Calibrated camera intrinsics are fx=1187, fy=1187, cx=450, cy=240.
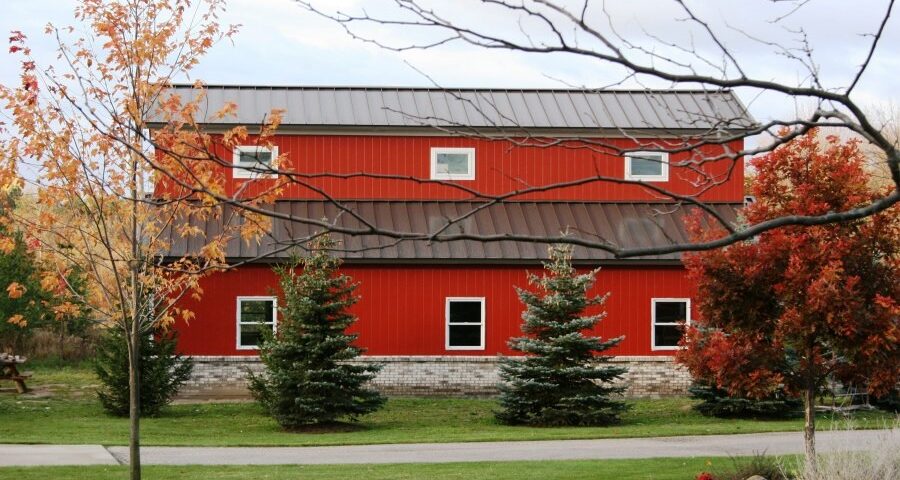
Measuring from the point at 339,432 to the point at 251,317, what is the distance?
605 cm

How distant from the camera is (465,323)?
26.6m

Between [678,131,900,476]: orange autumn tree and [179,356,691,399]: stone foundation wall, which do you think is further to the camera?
[179,356,691,399]: stone foundation wall

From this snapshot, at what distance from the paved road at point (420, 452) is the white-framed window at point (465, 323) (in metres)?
7.49

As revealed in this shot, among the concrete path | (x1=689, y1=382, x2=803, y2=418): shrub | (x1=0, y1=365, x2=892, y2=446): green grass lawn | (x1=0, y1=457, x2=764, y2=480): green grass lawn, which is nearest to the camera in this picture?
(x1=0, y1=457, x2=764, y2=480): green grass lawn

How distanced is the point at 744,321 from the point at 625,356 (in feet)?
40.1

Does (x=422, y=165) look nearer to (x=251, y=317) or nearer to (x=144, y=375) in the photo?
(x=251, y=317)

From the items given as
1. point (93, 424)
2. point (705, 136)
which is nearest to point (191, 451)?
point (93, 424)

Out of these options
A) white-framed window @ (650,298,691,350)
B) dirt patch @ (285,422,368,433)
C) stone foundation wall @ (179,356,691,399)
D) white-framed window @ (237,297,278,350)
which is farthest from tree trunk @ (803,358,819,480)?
white-framed window @ (237,297,278,350)

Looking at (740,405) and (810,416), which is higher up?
(810,416)

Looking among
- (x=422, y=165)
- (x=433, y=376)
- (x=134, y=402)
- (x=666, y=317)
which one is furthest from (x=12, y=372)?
(x=134, y=402)

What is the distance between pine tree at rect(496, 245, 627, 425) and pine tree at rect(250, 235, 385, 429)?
2.67 metres

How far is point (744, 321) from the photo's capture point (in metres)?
14.6

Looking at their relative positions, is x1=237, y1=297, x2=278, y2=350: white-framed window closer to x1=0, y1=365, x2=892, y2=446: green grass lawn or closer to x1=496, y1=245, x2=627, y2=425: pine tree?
x1=0, y1=365, x2=892, y2=446: green grass lawn

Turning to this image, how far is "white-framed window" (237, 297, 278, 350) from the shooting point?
26.1 meters
